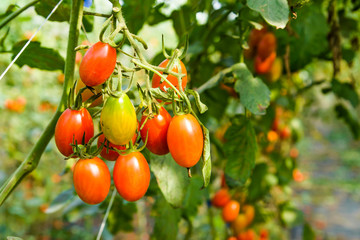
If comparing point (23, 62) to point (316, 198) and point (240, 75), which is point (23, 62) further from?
point (316, 198)

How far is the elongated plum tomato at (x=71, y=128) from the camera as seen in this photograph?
1.74ft

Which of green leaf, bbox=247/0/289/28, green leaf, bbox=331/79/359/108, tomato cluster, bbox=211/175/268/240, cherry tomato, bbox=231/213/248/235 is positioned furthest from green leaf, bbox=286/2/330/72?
cherry tomato, bbox=231/213/248/235

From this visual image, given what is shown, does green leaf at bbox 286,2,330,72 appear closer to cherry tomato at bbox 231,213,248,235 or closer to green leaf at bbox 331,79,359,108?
green leaf at bbox 331,79,359,108

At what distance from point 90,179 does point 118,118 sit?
4.7 inches

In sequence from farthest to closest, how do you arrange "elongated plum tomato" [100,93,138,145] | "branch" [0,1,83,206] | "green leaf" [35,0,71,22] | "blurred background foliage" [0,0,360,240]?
"blurred background foliage" [0,0,360,240] < "green leaf" [35,0,71,22] < "branch" [0,1,83,206] < "elongated plum tomato" [100,93,138,145]

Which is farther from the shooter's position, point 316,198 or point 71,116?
point 316,198

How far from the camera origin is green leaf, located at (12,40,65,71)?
2.53ft

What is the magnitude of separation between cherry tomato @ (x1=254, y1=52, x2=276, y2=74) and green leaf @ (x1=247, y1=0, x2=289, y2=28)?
52 cm

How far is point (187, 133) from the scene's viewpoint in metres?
0.50

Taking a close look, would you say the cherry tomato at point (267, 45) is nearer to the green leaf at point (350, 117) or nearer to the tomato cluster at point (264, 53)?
the tomato cluster at point (264, 53)

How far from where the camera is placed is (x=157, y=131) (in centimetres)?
54

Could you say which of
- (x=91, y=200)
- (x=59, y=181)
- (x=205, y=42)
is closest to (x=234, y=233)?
(x=205, y=42)

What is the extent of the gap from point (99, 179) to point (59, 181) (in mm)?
3207

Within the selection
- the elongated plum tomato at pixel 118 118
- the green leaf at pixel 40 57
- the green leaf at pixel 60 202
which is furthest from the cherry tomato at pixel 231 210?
the elongated plum tomato at pixel 118 118
